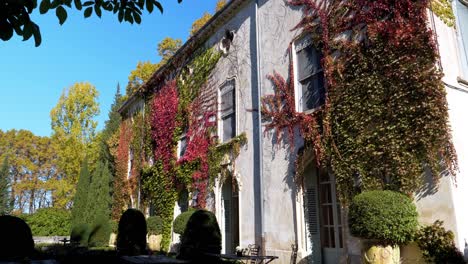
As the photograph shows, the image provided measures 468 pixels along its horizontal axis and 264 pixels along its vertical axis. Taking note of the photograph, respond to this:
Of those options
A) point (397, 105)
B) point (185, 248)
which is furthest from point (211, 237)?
point (397, 105)

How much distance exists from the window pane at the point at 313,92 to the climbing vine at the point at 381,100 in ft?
2.07

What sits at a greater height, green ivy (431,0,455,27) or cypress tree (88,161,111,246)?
green ivy (431,0,455,27)

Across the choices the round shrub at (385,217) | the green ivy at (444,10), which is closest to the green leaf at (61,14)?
the round shrub at (385,217)

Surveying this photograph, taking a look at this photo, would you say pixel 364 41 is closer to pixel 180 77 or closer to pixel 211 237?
pixel 211 237

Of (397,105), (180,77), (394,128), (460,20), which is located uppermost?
(180,77)

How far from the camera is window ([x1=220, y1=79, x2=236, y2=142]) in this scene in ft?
40.0

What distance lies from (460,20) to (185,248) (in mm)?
8209

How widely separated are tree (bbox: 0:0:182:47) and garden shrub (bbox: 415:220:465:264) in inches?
Answer: 216

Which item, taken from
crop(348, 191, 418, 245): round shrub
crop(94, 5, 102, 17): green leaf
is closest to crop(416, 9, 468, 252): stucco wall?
crop(348, 191, 418, 245): round shrub

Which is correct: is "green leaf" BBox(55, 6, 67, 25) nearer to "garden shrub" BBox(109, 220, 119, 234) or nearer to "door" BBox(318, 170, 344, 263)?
"door" BBox(318, 170, 344, 263)

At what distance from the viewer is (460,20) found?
8047 millimetres

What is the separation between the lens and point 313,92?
921cm

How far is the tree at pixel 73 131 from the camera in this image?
27875 millimetres

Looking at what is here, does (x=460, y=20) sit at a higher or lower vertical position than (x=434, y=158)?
higher
